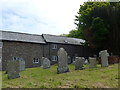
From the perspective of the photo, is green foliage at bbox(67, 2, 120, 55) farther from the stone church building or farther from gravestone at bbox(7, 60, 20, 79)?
gravestone at bbox(7, 60, 20, 79)

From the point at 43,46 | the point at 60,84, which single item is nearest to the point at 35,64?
the point at 43,46

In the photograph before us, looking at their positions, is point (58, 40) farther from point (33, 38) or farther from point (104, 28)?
point (104, 28)

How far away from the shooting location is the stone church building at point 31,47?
1286 inches

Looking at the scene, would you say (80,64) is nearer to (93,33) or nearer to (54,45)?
(93,33)

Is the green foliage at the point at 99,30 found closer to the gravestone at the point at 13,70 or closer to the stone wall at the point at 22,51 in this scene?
the stone wall at the point at 22,51

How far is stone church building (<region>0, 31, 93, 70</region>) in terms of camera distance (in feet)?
107

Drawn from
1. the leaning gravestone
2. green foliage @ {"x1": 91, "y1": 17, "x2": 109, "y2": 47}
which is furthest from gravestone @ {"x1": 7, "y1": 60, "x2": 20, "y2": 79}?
green foliage @ {"x1": 91, "y1": 17, "x2": 109, "y2": 47}

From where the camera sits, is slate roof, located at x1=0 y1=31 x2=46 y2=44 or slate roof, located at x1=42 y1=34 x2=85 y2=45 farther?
slate roof, located at x1=42 y1=34 x2=85 y2=45

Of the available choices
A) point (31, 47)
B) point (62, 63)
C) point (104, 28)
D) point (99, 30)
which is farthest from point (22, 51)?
point (62, 63)

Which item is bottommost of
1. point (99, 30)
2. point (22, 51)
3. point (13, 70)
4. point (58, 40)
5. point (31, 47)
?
point (13, 70)

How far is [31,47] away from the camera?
3538cm

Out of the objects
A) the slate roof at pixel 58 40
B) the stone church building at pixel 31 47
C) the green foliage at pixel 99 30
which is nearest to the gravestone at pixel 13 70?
the green foliage at pixel 99 30

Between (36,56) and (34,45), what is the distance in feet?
7.30

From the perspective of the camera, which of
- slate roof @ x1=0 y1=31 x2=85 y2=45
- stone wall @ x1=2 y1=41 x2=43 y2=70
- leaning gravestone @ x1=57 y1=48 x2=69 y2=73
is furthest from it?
slate roof @ x1=0 y1=31 x2=85 y2=45
